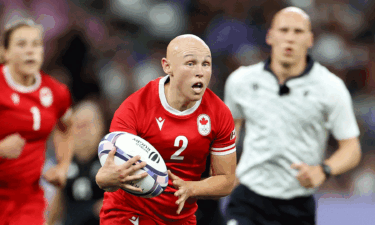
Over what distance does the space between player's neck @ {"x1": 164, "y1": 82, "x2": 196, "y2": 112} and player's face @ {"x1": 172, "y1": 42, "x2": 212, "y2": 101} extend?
0.40 feet

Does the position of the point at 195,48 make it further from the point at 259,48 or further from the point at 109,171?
the point at 259,48

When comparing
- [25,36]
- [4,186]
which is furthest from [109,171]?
[25,36]

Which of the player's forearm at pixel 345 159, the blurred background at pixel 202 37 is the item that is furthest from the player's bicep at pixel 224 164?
the blurred background at pixel 202 37

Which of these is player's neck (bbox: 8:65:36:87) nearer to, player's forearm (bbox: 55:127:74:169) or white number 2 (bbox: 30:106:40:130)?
white number 2 (bbox: 30:106:40:130)

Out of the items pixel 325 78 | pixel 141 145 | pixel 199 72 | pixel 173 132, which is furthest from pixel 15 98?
pixel 325 78

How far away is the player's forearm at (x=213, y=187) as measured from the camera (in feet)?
9.66

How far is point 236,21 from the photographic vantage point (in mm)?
9656

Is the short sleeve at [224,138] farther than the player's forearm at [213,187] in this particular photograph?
Yes

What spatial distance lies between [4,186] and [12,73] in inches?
37.1

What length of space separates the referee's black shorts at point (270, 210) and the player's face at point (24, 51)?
208 cm

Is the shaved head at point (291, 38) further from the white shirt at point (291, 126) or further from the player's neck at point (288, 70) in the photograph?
the white shirt at point (291, 126)

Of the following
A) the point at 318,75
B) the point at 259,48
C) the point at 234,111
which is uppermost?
the point at 318,75

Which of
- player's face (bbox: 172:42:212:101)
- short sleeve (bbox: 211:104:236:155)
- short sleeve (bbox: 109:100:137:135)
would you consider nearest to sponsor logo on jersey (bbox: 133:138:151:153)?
short sleeve (bbox: 109:100:137:135)

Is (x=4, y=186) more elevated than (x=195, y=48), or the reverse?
(x=195, y=48)
